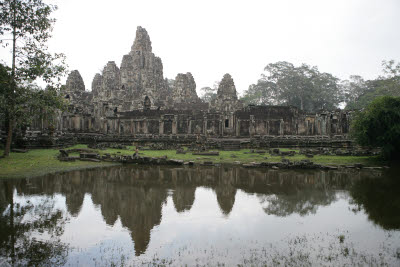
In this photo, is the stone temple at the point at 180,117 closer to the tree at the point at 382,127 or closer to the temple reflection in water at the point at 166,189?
the tree at the point at 382,127

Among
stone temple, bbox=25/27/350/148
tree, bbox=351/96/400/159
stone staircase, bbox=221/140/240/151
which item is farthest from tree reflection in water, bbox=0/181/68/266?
stone temple, bbox=25/27/350/148

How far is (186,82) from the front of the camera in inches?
1679

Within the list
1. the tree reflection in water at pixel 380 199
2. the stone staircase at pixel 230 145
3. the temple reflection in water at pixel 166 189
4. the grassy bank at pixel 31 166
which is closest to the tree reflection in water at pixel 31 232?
the temple reflection in water at pixel 166 189

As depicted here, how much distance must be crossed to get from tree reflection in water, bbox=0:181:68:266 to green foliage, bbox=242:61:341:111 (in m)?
52.3

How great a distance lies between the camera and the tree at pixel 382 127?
633 inches

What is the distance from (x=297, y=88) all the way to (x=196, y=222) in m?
51.9

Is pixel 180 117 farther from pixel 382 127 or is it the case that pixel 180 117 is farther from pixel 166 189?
pixel 166 189

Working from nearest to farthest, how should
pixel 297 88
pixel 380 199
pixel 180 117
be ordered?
pixel 380 199 → pixel 180 117 → pixel 297 88

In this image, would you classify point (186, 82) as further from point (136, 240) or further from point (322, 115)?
point (136, 240)

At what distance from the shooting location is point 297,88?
2105 inches

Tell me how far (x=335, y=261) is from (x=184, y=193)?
5.55 meters

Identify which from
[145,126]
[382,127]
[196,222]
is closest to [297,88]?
[145,126]

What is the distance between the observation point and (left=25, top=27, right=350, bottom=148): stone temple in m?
28.8

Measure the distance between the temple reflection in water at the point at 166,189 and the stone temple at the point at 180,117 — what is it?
12.8 metres
